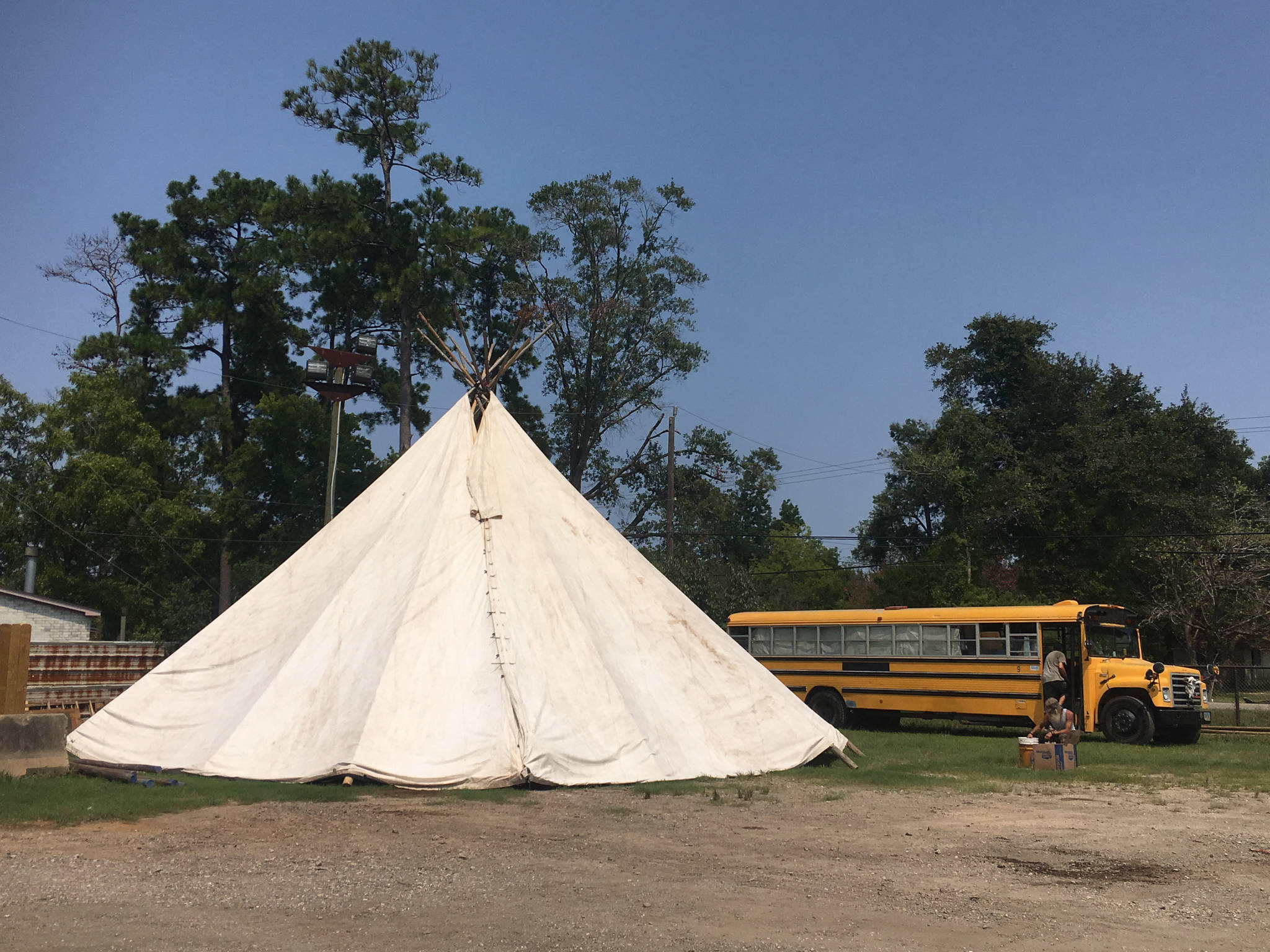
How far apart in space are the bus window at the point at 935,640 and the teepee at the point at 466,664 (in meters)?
6.72

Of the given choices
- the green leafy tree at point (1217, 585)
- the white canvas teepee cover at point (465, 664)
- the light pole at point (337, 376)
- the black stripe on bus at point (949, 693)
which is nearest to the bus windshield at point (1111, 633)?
the black stripe on bus at point (949, 693)

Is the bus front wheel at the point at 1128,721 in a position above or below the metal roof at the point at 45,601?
below

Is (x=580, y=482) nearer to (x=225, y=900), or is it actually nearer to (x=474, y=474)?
(x=474, y=474)

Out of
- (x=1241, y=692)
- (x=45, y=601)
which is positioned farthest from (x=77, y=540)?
(x=1241, y=692)

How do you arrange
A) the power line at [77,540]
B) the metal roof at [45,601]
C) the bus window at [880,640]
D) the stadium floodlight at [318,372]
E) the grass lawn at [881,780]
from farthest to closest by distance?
the power line at [77,540]
the metal roof at [45,601]
the bus window at [880,640]
the stadium floodlight at [318,372]
the grass lawn at [881,780]

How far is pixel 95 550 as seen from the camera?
1446 inches

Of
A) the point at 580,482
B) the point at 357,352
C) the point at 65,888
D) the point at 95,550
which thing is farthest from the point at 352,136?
the point at 65,888

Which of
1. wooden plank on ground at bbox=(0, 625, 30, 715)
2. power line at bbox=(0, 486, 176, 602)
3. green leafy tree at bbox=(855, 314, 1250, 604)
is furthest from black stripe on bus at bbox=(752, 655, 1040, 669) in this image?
power line at bbox=(0, 486, 176, 602)

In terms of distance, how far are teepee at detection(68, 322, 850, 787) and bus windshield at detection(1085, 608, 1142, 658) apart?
283 inches

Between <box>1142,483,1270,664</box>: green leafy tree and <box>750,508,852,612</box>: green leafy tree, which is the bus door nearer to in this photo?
<box>1142,483,1270,664</box>: green leafy tree

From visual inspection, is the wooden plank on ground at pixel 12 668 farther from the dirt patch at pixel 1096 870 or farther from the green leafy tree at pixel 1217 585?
the green leafy tree at pixel 1217 585

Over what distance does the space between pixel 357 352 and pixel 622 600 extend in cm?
913

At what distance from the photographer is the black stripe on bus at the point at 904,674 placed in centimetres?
1875

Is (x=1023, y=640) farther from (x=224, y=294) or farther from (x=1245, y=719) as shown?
(x=224, y=294)
